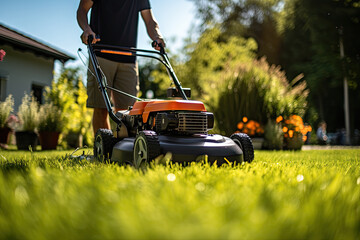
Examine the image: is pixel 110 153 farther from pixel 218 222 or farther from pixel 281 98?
pixel 281 98

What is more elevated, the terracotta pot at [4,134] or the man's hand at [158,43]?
the man's hand at [158,43]

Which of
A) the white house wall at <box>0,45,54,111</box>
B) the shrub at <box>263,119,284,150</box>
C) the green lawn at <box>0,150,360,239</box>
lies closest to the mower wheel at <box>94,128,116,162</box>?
the green lawn at <box>0,150,360,239</box>

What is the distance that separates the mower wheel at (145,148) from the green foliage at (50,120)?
426 cm

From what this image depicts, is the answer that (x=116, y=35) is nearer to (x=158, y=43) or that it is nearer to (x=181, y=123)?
(x=158, y=43)

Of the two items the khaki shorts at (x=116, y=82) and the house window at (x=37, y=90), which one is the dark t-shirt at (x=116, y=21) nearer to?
the khaki shorts at (x=116, y=82)

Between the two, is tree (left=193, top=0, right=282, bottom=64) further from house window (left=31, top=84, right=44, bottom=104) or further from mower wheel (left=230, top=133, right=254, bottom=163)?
mower wheel (left=230, top=133, right=254, bottom=163)

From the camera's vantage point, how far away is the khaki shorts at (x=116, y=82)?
144 inches

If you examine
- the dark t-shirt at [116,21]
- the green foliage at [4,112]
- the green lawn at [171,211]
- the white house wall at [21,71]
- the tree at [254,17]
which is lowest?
the green lawn at [171,211]

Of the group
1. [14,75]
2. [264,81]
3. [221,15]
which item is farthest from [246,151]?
[221,15]

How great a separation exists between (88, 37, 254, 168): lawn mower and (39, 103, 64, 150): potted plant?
11.1ft

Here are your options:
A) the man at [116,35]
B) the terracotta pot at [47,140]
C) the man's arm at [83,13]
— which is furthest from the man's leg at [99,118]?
the terracotta pot at [47,140]

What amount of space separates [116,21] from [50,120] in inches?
128

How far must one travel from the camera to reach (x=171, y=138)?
99.0 inches

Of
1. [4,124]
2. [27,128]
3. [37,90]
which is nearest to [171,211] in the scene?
[27,128]
